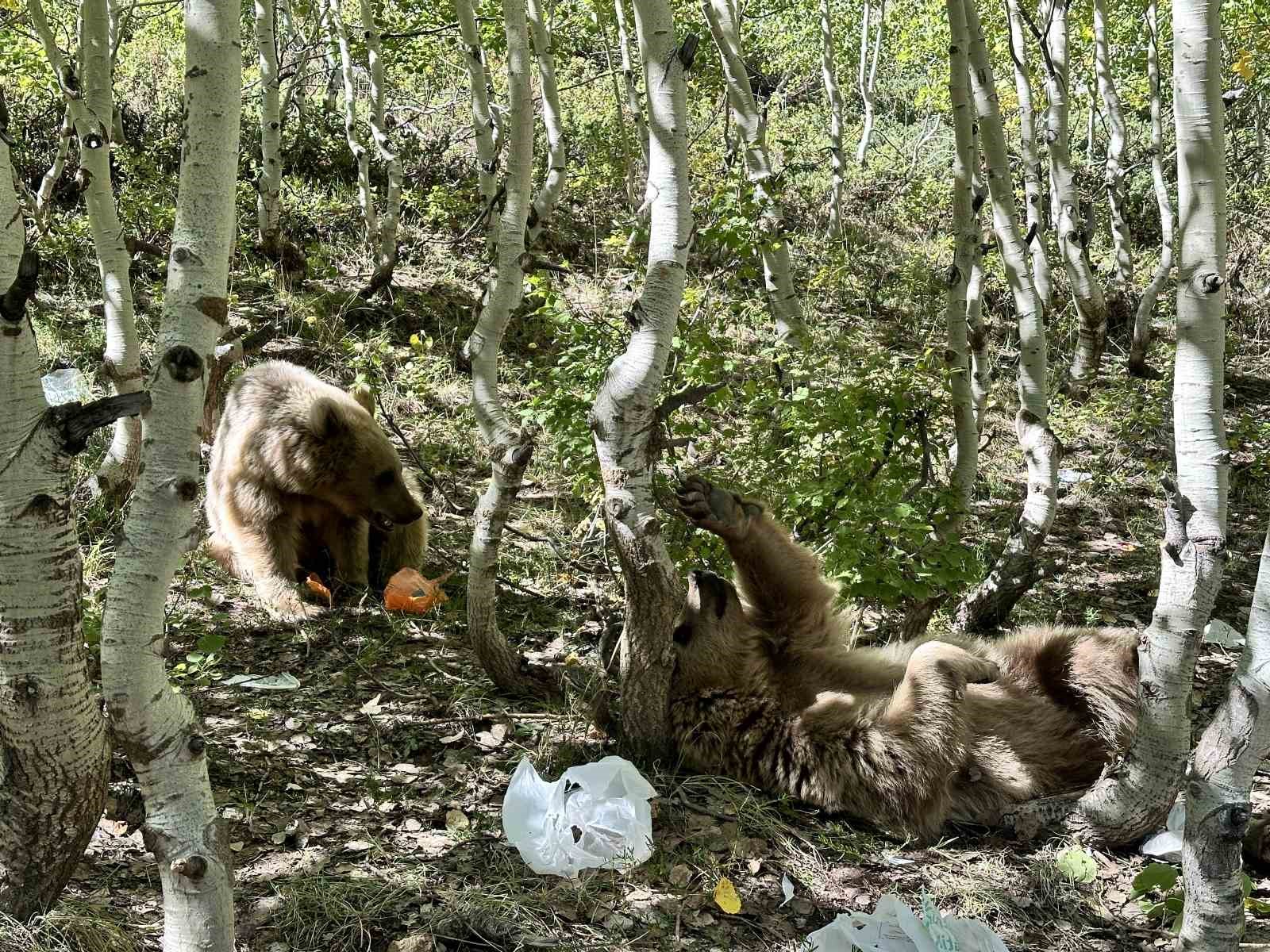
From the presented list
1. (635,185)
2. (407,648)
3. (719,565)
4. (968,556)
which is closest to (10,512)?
(407,648)

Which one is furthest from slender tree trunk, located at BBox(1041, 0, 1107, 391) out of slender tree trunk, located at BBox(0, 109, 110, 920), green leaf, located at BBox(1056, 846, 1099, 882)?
slender tree trunk, located at BBox(0, 109, 110, 920)

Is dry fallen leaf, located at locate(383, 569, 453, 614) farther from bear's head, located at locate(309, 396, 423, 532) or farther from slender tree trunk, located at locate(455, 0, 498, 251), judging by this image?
slender tree trunk, located at locate(455, 0, 498, 251)

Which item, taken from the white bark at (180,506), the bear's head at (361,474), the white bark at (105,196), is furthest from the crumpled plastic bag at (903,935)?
the white bark at (105,196)

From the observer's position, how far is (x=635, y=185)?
15.9m

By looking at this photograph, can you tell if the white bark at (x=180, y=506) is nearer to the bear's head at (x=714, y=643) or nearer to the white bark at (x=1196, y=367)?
the bear's head at (x=714, y=643)

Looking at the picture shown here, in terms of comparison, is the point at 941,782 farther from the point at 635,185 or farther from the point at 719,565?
the point at 635,185

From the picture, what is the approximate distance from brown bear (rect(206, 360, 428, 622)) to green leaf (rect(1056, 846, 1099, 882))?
13.4 ft

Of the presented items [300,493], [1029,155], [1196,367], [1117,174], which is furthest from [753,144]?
[1117,174]

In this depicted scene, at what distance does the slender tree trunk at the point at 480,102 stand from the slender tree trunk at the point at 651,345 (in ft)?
14.0

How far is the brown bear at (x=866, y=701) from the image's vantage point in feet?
14.6

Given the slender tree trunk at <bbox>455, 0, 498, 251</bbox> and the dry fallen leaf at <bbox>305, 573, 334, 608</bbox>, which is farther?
the slender tree trunk at <bbox>455, 0, 498, 251</bbox>

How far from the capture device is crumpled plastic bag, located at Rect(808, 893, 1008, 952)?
3.38 m

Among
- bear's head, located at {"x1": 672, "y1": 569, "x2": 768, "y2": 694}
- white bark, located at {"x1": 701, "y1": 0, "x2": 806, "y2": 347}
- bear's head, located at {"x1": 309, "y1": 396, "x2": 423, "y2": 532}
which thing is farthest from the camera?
white bark, located at {"x1": 701, "y1": 0, "x2": 806, "y2": 347}

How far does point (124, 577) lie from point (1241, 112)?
67.5ft
